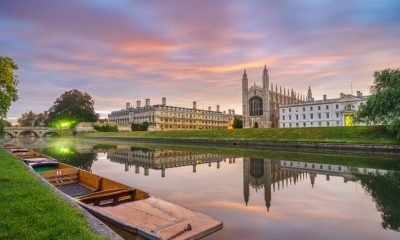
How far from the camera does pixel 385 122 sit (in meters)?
29.6

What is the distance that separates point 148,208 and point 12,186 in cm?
424

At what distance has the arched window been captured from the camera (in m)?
84.7

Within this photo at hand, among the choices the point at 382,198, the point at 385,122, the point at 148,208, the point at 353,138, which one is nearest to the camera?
the point at 148,208

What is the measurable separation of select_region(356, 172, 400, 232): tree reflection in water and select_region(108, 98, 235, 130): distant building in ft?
305

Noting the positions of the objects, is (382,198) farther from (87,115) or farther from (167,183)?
(87,115)

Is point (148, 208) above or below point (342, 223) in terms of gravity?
above

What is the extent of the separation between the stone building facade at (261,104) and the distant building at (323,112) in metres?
3.56

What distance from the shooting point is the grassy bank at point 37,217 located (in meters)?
4.46

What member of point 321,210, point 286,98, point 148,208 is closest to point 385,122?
point 321,210

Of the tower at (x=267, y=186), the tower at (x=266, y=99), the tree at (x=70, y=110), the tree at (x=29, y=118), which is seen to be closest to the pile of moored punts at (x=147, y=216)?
the tower at (x=267, y=186)

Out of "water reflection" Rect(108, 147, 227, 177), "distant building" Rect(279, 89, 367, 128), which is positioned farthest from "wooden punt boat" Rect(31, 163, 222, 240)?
"distant building" Rect(279, 89, 367, 128)

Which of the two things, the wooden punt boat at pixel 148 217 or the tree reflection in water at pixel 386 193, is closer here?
the wooden punt boat at pixel 148 217

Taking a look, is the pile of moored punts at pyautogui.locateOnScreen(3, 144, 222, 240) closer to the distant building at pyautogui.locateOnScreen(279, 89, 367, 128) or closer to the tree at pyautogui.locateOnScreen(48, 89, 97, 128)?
the distant building at pyautogui.locateOnScreen(279, 89, 367, 128)

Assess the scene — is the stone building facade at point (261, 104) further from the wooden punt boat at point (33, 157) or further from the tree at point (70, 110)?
the wooden punt boat at point (33, 157)
